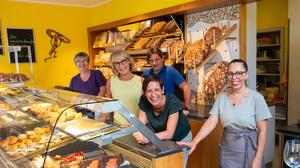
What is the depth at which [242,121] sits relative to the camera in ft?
5.86

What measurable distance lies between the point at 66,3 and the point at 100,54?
1.20 meters

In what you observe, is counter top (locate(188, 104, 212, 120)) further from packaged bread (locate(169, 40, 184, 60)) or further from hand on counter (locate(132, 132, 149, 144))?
hand on counter (locate(132, 132, 149, 144))

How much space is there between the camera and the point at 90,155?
169cm

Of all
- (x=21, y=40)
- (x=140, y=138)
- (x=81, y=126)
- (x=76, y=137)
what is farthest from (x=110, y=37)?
(x=140, y=138)

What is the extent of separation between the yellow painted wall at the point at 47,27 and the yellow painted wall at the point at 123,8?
38 centimetres

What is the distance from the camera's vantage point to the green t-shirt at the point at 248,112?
1746 mm

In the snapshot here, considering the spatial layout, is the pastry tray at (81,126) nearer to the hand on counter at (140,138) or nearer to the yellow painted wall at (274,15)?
the hand on counter at (140,138)

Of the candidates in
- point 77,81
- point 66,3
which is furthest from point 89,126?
point 66,3

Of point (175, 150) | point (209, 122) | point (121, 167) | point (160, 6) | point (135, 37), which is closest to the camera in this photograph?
point (175, 150)

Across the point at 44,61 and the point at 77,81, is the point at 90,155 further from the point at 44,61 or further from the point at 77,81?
the point at 44,61

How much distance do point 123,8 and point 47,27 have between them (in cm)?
163

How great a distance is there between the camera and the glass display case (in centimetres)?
142

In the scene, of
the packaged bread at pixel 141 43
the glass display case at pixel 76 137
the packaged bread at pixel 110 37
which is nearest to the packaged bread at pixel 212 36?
the packaged bread at pixel 141 43

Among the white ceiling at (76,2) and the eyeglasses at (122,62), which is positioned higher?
the white ceiling at (76,2)
